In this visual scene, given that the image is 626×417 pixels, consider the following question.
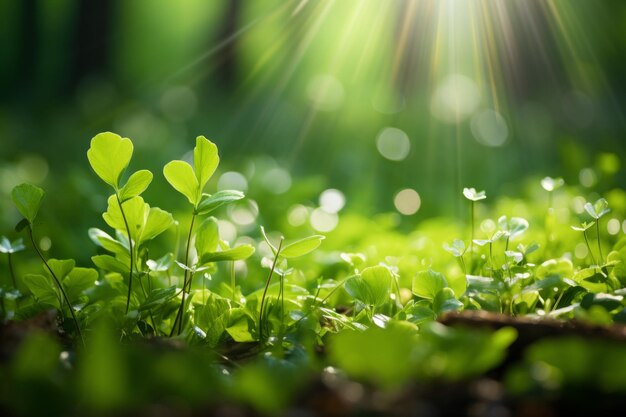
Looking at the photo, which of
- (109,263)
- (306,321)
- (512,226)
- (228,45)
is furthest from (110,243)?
(228,45)

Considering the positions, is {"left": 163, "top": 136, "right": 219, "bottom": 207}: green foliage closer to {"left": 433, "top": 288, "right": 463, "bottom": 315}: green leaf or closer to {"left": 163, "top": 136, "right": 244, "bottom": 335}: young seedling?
{"left": 163, "top": 136, "right": 244, "bottom": 335}: young seedling

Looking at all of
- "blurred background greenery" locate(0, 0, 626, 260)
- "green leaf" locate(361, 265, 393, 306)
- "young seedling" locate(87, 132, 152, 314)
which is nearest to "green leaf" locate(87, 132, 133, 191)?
"young seedling" locate(87, 132, 152, 314)

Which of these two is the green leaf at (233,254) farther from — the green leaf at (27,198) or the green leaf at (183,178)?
the green leaf at (27,198)

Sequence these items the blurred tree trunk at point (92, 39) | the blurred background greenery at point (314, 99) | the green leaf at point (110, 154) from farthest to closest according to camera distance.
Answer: the blurred tree trunk at point (92, 39), the blurred background greenery at point (314, 99), the green leaf at point (110, 154)

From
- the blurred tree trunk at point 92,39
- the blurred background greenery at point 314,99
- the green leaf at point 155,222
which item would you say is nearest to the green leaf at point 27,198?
the green leaf at point 155,222

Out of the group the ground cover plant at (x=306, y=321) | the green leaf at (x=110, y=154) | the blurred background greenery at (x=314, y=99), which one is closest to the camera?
the ground cover plant at (x=306, y=321)

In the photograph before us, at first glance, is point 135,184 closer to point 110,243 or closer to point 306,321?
point 110,243

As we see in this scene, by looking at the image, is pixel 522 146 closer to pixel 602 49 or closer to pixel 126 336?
pixel 602 49
